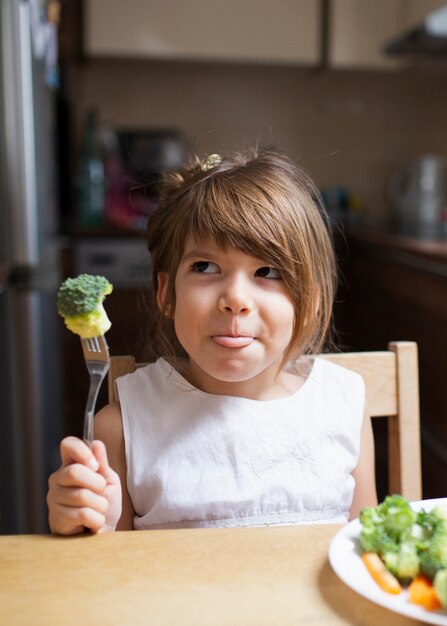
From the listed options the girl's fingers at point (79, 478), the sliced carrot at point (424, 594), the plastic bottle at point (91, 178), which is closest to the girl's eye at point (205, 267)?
the girl's fingers at point (79, 478)

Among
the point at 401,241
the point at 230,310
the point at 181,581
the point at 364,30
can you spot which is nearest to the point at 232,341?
the point at 230,310

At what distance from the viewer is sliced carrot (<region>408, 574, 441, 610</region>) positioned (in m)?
0.57

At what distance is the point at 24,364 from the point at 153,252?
1.14m

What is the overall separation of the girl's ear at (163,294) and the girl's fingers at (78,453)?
0.25 meters

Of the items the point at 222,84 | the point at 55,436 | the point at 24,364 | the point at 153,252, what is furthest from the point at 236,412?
the point at 222,84

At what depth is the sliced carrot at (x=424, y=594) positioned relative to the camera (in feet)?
1.87

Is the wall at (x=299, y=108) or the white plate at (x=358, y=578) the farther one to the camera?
the wall at (x=299, y=108)

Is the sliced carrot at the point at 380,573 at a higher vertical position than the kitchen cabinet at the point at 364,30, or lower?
lower

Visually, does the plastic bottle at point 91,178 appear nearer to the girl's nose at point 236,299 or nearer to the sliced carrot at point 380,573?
the girl's nose at point 236,299

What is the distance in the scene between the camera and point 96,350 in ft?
2.24

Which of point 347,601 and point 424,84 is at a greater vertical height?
point 424,84

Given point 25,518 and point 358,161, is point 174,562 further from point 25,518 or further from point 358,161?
point 358,161

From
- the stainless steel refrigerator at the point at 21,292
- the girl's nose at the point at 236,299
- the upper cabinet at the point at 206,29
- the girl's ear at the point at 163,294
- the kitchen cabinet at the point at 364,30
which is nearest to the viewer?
the girl's nose at the point at 236,299

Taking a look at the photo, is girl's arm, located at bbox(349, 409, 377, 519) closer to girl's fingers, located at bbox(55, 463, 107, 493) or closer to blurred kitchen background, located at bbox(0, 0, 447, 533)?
girl's fingers, located at bbox(55, 463, 107, 493)
